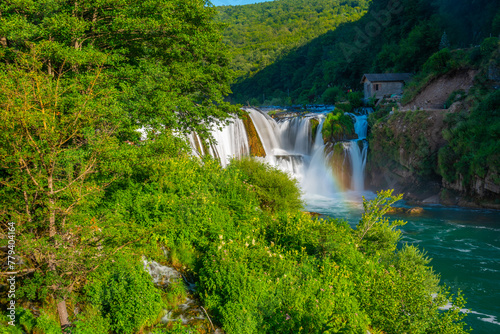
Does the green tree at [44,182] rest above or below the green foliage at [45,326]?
above

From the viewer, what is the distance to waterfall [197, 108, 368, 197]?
3216 cm

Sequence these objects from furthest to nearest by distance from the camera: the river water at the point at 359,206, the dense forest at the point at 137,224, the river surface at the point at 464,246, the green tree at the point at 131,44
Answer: the river water at the point at 359,206 < the river surface at the point at 464,246 < the green tree at the point at 131,44 < the dense forest at the point at 137,224

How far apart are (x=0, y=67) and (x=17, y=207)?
3.88 meters

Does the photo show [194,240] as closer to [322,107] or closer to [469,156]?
[469,156]

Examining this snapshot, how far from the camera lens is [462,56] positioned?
34.6 meters

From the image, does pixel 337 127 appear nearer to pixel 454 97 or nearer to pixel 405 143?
pixel 405 143

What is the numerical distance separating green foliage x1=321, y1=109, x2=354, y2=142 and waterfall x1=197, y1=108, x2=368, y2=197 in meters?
0.63

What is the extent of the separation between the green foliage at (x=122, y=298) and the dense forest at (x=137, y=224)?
0.03 m

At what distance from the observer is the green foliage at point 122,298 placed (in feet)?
20.7

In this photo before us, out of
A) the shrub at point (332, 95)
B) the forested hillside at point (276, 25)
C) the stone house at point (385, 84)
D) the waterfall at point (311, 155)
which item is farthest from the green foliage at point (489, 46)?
the forested hillside at point (276, 25)

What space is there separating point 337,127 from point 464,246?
18403mm

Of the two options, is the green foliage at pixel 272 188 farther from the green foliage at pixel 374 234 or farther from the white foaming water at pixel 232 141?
the white foaming water at pixel 232 141

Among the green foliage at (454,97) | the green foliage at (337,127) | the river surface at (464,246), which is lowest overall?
the river surface at (464,246)

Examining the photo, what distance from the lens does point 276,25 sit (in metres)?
137
